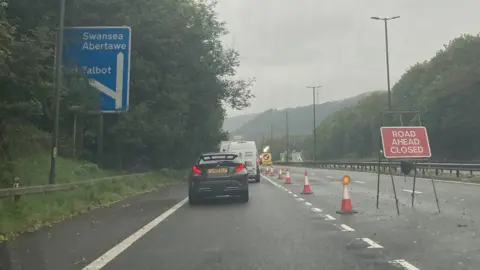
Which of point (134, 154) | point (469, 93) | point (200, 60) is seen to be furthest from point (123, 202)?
point (469, 93)

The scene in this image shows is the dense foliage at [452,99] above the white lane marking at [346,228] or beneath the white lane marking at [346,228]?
above

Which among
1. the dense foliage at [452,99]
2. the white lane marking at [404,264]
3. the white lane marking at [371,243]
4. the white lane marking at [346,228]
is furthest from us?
the dense foliage at [452,99]

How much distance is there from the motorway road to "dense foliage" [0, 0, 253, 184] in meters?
4.52

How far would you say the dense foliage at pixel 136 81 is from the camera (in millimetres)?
17609

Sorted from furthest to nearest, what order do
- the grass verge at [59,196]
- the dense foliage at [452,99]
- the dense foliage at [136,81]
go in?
the dense foliage at [452,99] < the dense foliage at [136,81] < the grass verge at [59,196]

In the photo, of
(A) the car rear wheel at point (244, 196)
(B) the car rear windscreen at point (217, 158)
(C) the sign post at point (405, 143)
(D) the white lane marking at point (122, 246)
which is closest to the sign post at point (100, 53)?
(B) the car rear windscreen at point (217, 158)

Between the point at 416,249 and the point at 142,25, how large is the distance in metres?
24.3

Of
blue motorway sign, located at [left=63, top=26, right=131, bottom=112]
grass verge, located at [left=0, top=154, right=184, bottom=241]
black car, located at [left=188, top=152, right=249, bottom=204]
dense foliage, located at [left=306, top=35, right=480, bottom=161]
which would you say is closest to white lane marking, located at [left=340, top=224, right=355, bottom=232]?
grass verge, located at [left=0, top=154, right=184, bottom=241]

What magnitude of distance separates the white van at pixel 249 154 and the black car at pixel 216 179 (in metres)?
16.6

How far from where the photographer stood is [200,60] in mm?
41125

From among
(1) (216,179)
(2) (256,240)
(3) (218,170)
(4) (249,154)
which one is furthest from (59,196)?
(4) (249,154)

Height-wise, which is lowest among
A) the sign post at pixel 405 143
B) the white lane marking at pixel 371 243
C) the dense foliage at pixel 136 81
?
the white lane marking at pixel 371 243

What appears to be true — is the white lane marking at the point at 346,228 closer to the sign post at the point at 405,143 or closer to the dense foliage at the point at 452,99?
the sign post at the point at 405,143

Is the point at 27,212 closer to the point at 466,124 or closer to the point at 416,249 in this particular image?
the point at 416,249
